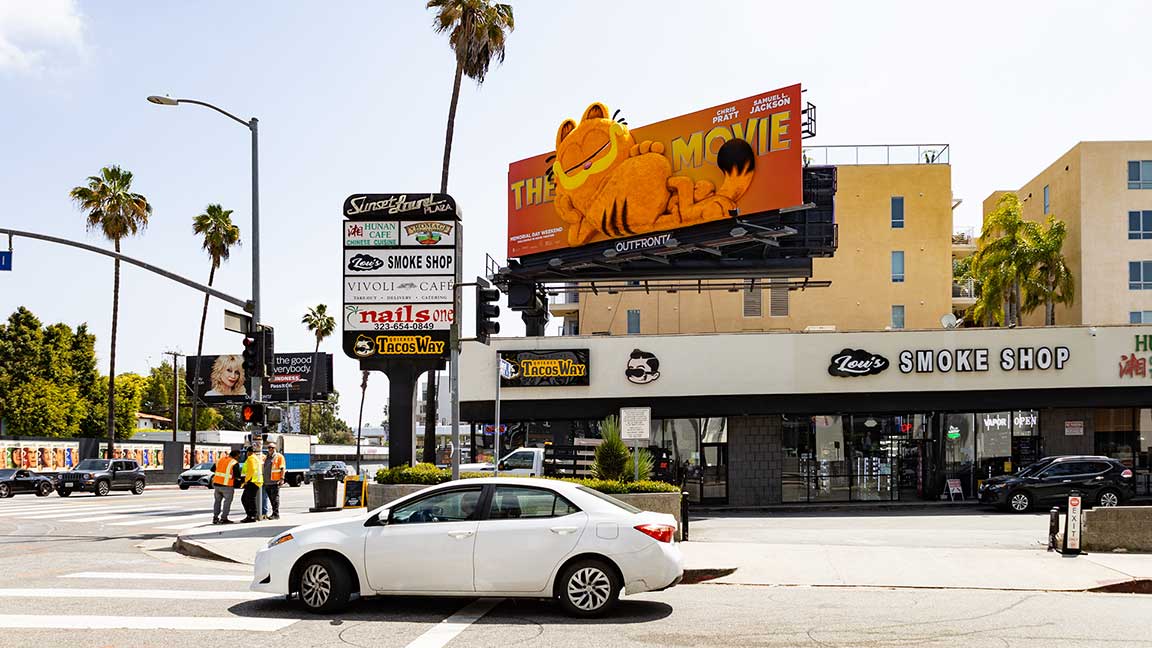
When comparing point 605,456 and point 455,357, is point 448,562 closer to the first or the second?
point 455,357

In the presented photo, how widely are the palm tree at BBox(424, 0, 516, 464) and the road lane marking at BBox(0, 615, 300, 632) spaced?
2404cm

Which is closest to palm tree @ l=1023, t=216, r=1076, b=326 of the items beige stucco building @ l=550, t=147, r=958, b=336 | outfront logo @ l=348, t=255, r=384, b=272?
beige stucco building @ l=550, t=147, r=958, b=336

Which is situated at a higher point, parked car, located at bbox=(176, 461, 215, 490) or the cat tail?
the cat tail

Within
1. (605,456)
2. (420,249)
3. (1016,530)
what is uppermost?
(420,249)

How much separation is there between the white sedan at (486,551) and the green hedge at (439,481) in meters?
9.05

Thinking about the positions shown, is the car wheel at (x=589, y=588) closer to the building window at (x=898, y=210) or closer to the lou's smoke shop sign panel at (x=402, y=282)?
the lou's smoke shop sign panel at (x=402, y=282)

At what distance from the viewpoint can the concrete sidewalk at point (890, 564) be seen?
1329 centimetres

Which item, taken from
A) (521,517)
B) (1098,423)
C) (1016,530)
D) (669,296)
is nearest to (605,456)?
(1016,530)

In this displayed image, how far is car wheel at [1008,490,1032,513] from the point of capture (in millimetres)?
28219

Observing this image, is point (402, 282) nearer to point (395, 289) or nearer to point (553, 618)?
point (395, 289)

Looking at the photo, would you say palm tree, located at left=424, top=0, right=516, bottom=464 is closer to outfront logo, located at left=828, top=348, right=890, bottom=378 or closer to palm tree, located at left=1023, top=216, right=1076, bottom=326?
outfront logo, located at left=828, top=348, right=890, bottom=378

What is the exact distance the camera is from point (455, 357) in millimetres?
19500

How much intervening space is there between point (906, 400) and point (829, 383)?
244cm

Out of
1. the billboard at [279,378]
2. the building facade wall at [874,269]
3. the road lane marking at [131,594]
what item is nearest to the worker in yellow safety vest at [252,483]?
the road lane marking at [131,594]
